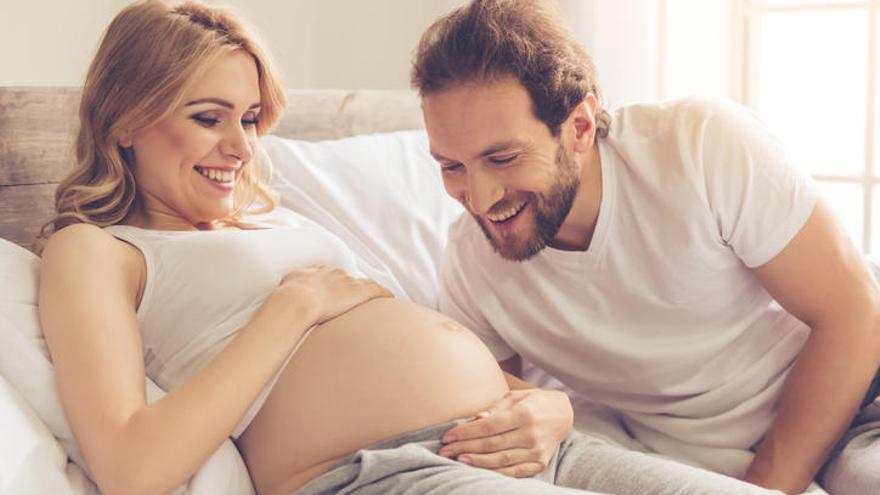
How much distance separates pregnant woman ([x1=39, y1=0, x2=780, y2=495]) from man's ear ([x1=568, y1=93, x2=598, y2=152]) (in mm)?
346

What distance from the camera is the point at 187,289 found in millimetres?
1323

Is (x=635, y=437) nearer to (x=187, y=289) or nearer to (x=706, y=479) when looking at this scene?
(x=706, y=479)

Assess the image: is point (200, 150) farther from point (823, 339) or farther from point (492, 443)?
point (823, 339)

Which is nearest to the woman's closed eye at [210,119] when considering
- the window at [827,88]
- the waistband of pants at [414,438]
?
the waistband of pants at [414,438]

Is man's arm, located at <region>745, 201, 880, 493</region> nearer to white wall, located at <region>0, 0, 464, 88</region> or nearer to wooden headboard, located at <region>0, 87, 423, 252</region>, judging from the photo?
wooden headboard, located at <region>0, 87, 423, 252</region>

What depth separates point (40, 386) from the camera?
1.17 meters

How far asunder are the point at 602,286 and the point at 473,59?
0.38 m

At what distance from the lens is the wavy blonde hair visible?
138 cm

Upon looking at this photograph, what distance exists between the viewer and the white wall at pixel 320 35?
6.77ft

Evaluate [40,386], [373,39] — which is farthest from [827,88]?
[40,386]

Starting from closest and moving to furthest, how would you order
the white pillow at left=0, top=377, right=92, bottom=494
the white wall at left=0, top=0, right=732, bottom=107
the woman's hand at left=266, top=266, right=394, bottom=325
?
the white pillow at left=0, top=377, right=92, bottom=494, the woman's hand at left=266, top=266, right=394, bottom=325, the white wall at left=0, top=0, right=732, bottom=107

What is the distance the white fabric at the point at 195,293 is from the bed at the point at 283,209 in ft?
0.24

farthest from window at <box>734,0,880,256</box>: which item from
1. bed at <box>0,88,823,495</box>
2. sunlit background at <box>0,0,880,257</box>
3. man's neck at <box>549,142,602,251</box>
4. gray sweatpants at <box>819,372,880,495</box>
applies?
man's neck at <box>549,142,602,251</box>

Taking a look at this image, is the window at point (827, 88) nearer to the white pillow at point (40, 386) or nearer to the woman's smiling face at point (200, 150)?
the woman's smiling face at point (200, 150)
